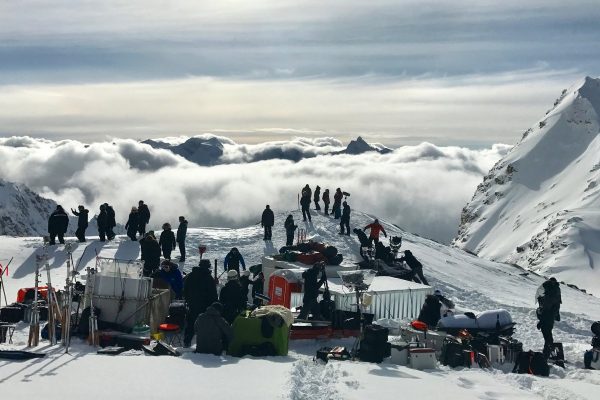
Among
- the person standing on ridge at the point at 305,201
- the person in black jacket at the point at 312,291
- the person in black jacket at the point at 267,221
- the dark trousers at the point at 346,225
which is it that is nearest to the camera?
the person in black jacket at the point at 312,291

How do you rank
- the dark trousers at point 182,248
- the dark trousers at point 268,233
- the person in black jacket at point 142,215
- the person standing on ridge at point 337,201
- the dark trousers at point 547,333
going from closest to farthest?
the dark trousers at point 547,333
the dark trousers at point 182,248
the person in black jacket at point 142,215
the dark trousers at point 268,233
the person standing on ridge at point 337,201

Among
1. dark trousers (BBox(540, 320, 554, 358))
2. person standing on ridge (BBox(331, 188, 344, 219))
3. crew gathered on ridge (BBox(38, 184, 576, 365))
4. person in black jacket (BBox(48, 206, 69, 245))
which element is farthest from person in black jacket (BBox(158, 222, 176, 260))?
dark trousers (BBox(540, 320, 554, 358))

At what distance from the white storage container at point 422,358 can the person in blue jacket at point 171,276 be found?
7228mm

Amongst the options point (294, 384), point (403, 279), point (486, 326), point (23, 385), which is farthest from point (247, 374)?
point (403, 279)

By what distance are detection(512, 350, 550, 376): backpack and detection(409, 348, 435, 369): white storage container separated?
2.40 meters

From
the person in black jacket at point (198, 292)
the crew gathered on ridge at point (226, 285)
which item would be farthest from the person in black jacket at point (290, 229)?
the person in black jacket at point (198, 292)

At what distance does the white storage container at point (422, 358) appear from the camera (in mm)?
14016

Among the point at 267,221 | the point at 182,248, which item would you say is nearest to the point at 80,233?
the point at 182,248

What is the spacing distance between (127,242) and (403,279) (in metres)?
11.2

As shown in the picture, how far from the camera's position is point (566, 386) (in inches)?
528

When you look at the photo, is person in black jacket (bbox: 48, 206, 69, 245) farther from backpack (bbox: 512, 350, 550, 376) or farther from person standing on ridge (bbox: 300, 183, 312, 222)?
backpack (bbox: 512, 350, 550, 376)

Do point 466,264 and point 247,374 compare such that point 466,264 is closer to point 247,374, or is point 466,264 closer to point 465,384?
point 465,384

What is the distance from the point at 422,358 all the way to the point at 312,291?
13.8 ft

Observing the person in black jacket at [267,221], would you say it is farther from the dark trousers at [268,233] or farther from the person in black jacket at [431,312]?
the person in black jacket at [431,312]
